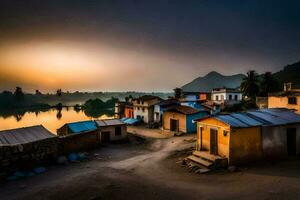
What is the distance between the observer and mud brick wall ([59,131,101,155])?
19.1m

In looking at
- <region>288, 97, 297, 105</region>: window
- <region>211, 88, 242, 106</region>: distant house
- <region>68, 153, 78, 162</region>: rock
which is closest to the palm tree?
<region>211, 88, 242, 106</region>: distant house

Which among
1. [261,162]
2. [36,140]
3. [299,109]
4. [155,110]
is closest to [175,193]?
[261,162]

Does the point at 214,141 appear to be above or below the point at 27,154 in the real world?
above

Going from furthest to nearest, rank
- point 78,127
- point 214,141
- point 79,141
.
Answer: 1. point 78,127
2. point 79,141
3. point 214,141

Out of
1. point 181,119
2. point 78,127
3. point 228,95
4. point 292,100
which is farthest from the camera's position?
point 228,95

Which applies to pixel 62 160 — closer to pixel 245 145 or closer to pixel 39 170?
pixel 39 170

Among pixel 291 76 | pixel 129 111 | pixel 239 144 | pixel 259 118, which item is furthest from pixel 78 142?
Result: pixel 291 76

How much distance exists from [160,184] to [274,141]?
334 inches

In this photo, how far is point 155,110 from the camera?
46344 millimetres

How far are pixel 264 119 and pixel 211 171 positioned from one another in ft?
18.2

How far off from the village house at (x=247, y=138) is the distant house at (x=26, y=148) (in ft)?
34.9

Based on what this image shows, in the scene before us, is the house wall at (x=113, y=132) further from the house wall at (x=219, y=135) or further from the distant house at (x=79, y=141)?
the house wall at (x=219, y=135)

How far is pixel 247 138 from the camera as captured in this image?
14.4 metres

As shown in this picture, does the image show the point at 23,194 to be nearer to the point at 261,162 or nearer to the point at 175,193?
the point at 175,193
